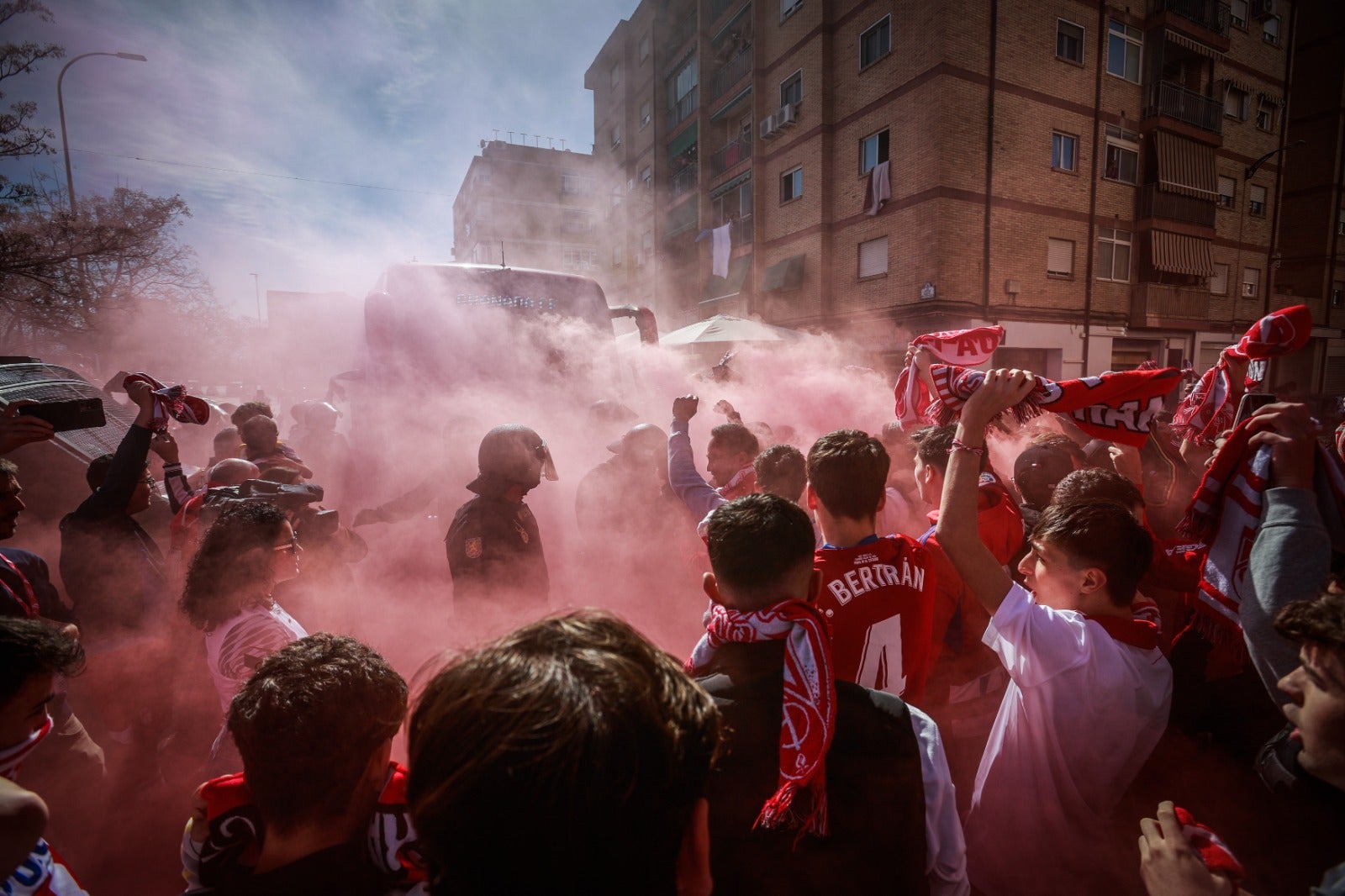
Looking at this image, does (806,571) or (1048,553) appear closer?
(806,571)

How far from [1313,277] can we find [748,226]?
71.0 feet

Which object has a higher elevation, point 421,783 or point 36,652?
point 421,783

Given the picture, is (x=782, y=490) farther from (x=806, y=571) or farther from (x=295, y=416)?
(x=295, y=416)

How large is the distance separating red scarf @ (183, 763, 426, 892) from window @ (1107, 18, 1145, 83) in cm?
2300

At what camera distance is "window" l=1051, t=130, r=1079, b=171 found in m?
15.9

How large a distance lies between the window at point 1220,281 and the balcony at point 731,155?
16.2 metres

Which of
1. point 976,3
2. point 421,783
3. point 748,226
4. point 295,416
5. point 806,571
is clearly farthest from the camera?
point 748,226

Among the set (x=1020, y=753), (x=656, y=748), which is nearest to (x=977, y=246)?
(x=1020, y=753)

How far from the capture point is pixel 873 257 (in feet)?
55.0

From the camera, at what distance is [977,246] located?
15.0m

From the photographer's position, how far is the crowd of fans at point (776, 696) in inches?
30.0

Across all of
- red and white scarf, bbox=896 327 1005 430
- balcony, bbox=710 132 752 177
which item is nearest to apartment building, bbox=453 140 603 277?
balcony, bbox=710 132 752 177

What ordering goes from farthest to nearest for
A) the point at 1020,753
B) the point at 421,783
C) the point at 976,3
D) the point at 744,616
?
1. the point at 976,3
2. the point at 1020,753
3. the point at 744,616
4. the point at 421,783

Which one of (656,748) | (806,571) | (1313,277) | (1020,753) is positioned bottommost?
(1020,753)
